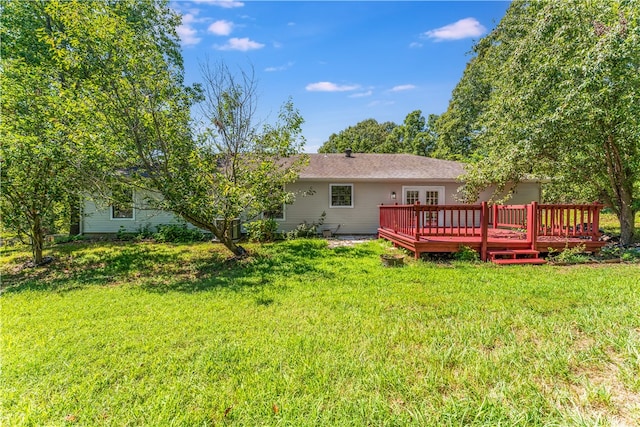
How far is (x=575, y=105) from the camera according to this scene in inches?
288

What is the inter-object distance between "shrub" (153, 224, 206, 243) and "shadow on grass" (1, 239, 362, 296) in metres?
1.27

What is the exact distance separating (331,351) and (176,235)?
10154mm

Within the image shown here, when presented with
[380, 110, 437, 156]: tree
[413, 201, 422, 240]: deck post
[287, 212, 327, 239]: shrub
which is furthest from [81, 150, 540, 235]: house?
[380, 110, 437, 156]: tree

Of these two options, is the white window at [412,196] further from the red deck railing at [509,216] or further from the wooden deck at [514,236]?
the wooden deck at [514,236]

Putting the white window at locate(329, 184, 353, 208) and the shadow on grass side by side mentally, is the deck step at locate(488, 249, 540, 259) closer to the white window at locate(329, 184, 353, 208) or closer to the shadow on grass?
the shadow on grass

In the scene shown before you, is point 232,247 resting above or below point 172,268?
above

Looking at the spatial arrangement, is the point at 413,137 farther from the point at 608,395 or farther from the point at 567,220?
the point at 608,395

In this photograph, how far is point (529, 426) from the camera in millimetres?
1898

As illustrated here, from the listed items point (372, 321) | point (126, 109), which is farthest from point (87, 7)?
point (372, 321)

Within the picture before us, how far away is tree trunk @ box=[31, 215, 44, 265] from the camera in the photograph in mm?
7301

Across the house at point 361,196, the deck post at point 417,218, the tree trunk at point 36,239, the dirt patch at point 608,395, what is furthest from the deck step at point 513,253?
the tree trunk at point 36,239

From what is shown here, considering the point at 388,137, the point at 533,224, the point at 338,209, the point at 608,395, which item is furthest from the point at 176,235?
the point at 388,137

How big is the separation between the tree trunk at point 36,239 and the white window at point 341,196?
8.98m

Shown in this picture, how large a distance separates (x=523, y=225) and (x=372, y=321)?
23.2 feet
